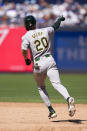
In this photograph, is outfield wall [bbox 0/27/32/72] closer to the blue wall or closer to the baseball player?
the blue wall

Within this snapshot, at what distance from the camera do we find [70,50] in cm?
2094

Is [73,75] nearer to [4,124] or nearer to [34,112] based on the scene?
[34,112]

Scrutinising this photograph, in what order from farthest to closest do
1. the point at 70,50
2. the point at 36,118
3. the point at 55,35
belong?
the point at 70,50
the point at 55,35
the point at 36,118

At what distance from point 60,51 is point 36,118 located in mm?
12530

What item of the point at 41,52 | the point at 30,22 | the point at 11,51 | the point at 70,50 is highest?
the point at 30,22

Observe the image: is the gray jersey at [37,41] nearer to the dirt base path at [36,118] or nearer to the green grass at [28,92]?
the dirt base path at [36,118]

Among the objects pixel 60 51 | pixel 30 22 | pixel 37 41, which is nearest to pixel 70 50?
pixel 60 51

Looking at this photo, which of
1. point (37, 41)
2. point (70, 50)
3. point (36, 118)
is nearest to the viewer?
point (37, 41)

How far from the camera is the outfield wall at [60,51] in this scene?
815 inches

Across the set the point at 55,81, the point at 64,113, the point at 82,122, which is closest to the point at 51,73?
the point at 55,81

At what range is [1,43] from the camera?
20938 millimetres

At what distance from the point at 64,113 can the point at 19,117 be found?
46.4 inches

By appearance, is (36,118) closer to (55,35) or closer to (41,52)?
(41,52)

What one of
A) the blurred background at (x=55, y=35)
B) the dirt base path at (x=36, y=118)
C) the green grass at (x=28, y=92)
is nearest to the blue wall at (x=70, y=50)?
the blurred background at (x=55, y=35)
